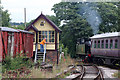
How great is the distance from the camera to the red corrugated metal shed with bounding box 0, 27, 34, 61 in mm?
10164

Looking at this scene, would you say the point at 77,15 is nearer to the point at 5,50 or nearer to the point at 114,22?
the point at 114,22

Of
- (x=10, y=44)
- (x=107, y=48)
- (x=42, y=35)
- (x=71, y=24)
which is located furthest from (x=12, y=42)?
(x=71, y=24)

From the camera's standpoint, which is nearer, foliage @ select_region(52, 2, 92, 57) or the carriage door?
the carriage door

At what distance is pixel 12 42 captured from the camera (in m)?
11.3

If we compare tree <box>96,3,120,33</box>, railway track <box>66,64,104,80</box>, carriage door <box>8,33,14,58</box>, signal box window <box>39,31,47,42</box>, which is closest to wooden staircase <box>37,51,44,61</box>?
signal box window <box>39,31,47,42</box>

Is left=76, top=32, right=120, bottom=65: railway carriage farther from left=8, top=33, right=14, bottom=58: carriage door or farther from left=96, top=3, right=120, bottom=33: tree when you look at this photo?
left=8, top=33, right=14, bottom=58: carriage door

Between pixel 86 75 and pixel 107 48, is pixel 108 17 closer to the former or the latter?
pixel 107 48

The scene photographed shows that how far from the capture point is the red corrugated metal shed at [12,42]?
10.2m

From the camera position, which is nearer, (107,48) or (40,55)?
(107,48)

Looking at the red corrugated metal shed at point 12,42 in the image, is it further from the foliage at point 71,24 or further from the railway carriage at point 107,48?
the foliage at point 71,24

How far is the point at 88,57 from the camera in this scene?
2372 centimetres

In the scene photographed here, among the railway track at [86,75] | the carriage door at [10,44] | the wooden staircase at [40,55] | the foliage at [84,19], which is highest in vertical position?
the foliage at [84,19]

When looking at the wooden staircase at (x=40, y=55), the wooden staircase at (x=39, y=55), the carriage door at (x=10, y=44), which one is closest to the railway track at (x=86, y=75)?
the carriage door at (x=10, y=44)

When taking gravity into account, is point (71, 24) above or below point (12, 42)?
above
